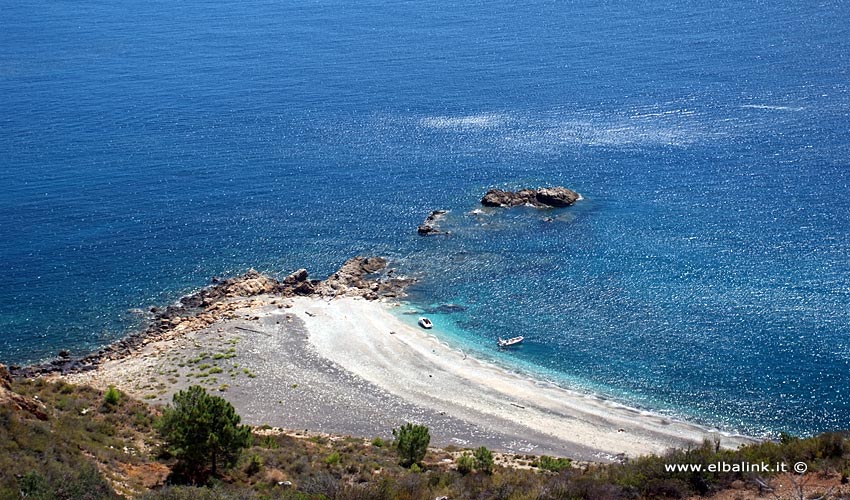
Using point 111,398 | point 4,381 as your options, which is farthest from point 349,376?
point 4,381

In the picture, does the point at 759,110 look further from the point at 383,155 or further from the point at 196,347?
the point at 196,347

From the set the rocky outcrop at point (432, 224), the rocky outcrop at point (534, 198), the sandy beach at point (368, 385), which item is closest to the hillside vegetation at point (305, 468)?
the sandy beach at point (368, 385)

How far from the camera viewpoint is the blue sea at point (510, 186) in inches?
2697

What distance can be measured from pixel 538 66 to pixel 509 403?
94.7 metres

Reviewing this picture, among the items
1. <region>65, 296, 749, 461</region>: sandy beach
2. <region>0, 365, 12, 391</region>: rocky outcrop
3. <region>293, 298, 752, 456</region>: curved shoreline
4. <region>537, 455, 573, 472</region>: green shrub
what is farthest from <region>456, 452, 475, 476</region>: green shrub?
<region>0, 365, 12, 391</region>: rocky outcrop

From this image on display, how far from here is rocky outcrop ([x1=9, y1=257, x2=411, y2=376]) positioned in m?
71.4

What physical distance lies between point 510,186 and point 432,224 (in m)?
13.5

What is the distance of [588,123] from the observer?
116 metres

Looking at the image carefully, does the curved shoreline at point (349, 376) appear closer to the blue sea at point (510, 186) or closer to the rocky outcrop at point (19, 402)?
the blue sea at point (510, 186)

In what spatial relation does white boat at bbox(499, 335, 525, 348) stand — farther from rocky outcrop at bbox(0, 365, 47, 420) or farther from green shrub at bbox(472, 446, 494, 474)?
rocky outcrop at bbox(0, 365, 47, 420)

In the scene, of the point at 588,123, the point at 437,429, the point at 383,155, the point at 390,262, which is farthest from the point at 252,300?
the point at 588,123

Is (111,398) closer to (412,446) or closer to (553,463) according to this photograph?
(412,446)

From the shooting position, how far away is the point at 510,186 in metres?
98.6

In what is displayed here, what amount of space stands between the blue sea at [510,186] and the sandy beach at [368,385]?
140 inches
